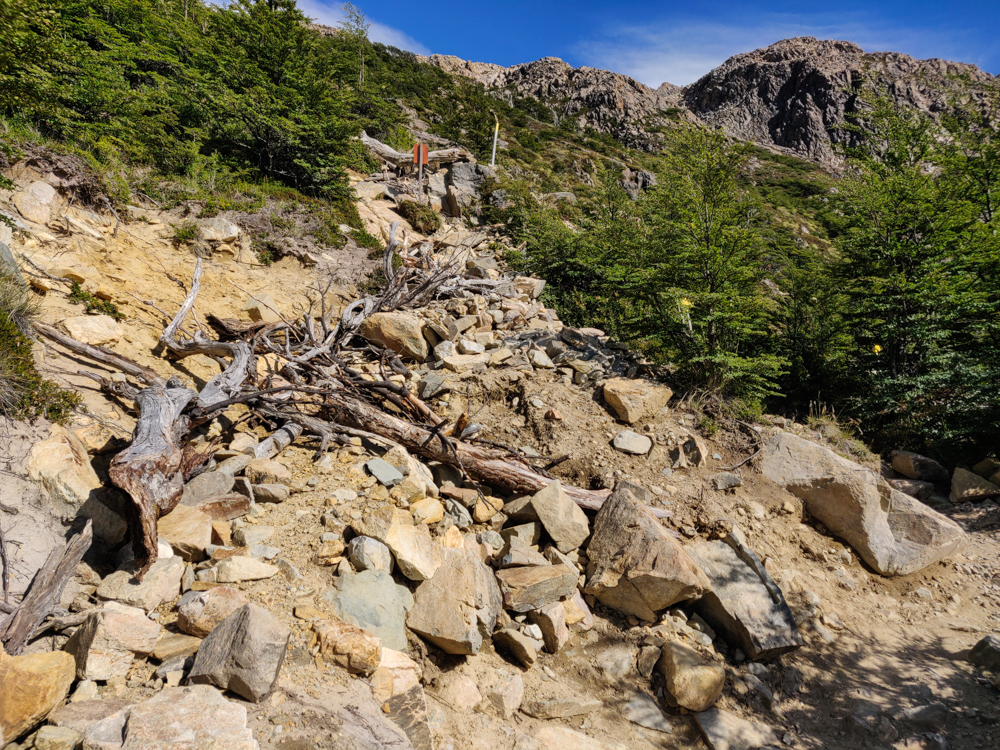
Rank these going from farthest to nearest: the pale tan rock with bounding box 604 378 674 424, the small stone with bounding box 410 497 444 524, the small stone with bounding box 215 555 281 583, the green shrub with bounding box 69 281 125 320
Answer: the pale tan rock with bounding box 604 378 674 424
the green shrub with bounding box 69 281 125 320
the small stone with bounding box 410 497 444 524
the small stone with bounding box 215 555 281 583

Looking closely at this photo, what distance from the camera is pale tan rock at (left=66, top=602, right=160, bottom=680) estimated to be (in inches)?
81.6

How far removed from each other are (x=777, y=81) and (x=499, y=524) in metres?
100

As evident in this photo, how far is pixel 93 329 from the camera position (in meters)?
4.69

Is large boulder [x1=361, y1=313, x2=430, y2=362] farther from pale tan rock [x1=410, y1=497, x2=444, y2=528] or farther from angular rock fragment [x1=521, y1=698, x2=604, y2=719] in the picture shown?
angular rock fragment [x1=521, y1=698, x2=604, y2=719]

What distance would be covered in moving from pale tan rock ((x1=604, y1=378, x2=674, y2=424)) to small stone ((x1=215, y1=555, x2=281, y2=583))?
3.89 metres

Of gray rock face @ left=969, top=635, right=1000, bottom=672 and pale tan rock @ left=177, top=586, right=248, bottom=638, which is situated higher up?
gray rock face @ left=969, top=635, right=1000, bottom=672

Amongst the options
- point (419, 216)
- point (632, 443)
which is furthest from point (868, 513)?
point (419, 216)

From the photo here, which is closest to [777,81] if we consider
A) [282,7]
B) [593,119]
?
[593,119]

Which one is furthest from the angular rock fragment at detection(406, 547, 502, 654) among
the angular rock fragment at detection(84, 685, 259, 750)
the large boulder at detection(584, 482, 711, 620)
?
the angular rock fragment at detection(84, 685, 259, 750)

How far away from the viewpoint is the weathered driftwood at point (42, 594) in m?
2.18

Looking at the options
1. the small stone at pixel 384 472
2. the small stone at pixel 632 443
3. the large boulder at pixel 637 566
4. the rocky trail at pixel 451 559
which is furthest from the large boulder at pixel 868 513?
the small stone at pixel 384 472

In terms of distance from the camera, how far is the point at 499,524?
13.8 feet

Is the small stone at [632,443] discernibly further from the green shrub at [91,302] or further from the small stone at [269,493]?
the green shrub at [91,302]

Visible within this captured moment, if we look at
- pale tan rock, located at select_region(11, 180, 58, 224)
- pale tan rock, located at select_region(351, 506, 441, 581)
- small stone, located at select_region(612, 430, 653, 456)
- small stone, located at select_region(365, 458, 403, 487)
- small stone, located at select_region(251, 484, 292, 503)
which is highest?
pale tan rock, located at select_region(11, 180, 58, 224)
